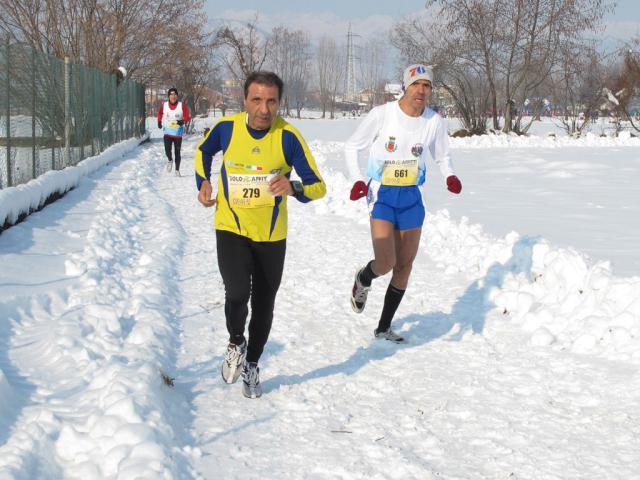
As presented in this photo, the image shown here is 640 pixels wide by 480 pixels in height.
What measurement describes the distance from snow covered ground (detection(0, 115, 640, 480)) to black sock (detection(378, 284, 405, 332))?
0.24 metres

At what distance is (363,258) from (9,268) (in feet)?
11.5

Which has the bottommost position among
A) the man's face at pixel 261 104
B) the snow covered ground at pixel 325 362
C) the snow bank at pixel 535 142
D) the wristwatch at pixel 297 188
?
the snow covered ground at pixel 325 362

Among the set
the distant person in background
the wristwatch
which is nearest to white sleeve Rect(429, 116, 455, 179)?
the wristwatch

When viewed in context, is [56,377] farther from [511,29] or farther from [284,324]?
[511,29]

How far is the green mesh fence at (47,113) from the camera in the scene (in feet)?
30.5

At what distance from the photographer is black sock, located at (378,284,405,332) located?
5.27 meters

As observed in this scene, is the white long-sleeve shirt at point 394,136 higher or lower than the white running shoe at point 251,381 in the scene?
higher

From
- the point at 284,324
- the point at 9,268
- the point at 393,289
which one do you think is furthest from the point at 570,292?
the point at 9,268

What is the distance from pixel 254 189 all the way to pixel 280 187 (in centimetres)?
18

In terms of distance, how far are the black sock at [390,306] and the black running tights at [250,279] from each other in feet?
4.39

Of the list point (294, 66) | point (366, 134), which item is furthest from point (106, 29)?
point (294, 66)

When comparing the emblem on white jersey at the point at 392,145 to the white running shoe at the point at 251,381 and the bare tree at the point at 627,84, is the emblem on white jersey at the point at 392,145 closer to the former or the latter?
the white running shoe at the point at 251,381

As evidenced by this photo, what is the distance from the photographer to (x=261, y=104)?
3.75 m

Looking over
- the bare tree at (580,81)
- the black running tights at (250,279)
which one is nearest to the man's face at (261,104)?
the black running tights at (250,279)
